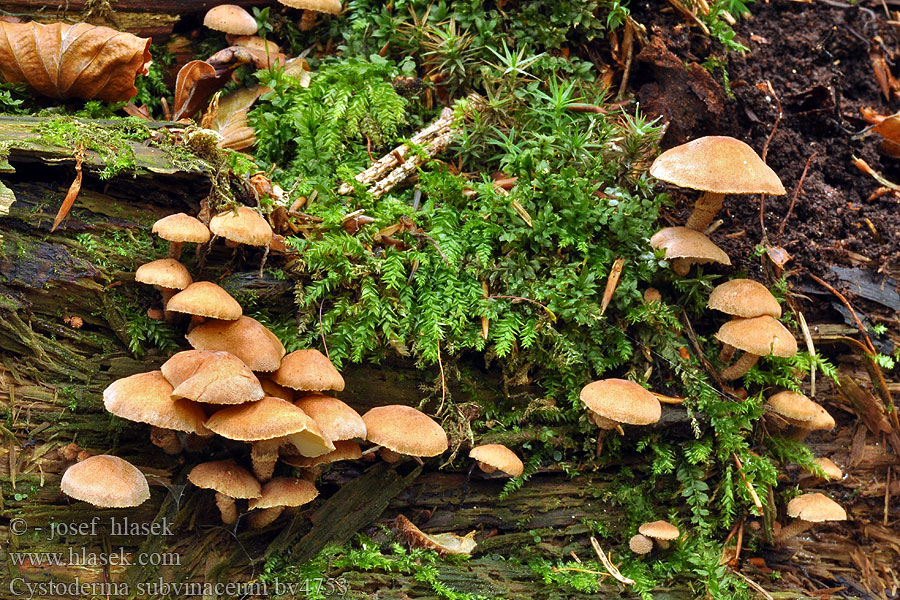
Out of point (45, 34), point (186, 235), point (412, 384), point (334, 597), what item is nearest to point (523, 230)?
point (412, 384)

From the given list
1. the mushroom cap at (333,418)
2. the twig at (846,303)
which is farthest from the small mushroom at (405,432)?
the twig at (846,303)

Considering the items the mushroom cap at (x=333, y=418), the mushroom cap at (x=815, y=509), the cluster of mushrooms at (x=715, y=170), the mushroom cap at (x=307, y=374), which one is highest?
the cluster of mushrooms at (x=715, y=170)

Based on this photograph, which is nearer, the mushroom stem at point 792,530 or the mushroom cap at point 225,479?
the mushroom cap at point 225,479

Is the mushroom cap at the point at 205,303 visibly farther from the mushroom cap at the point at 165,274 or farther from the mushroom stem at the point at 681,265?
the mushroom stem at the point at 681,265

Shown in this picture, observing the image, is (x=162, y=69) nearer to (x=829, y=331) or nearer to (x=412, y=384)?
(x=412, y=384)

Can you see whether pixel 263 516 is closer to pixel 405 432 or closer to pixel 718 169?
pixel 405 432

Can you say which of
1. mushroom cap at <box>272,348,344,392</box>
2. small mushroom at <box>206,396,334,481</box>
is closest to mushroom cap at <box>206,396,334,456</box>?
small mushroom at <box>206,396,334,481</box>
